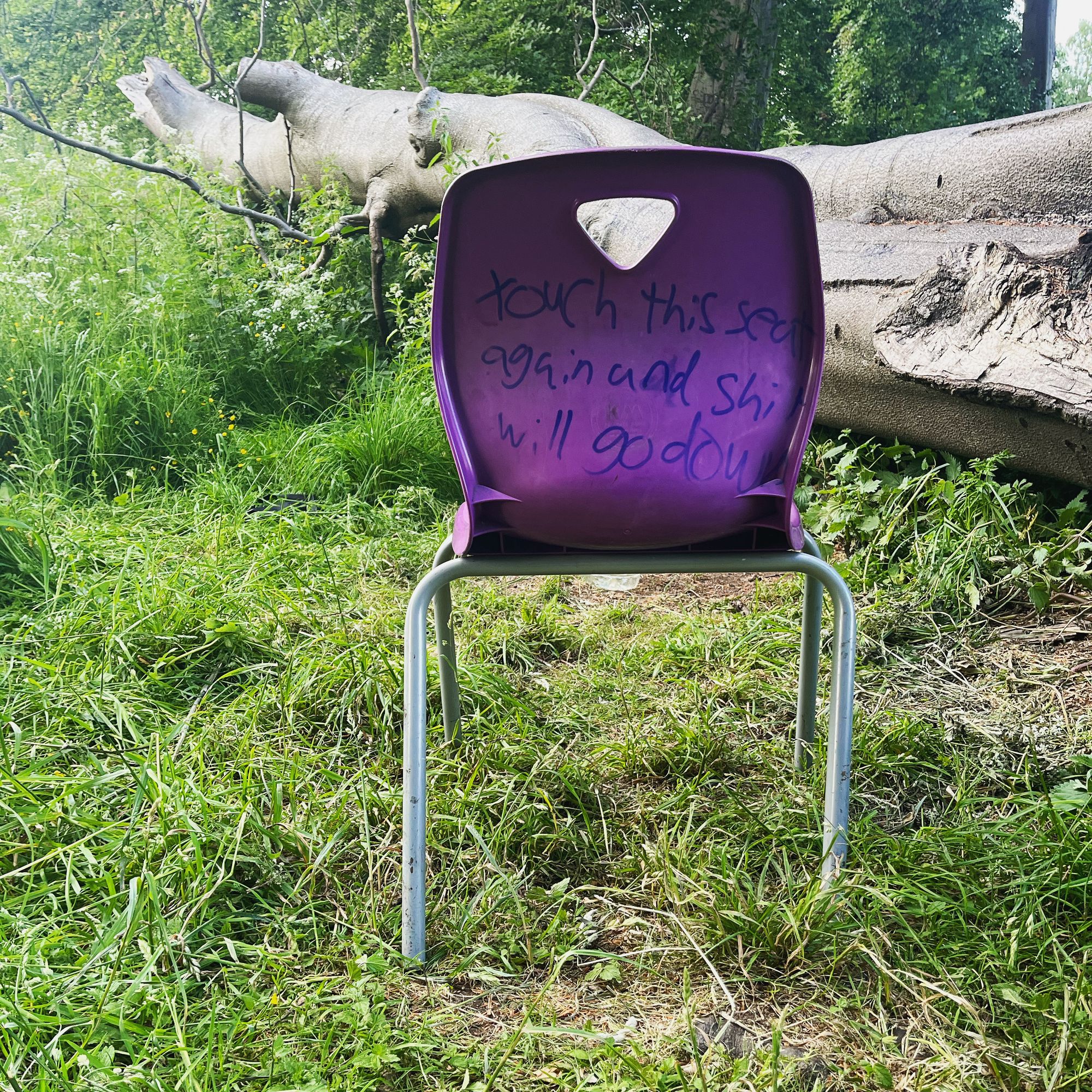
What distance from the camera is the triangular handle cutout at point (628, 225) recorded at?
3.06m

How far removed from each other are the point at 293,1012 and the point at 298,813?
0.44m

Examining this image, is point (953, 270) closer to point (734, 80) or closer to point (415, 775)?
point (415, 775)

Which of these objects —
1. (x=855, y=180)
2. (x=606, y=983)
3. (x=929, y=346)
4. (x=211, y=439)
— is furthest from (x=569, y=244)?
(x=211, y=439)

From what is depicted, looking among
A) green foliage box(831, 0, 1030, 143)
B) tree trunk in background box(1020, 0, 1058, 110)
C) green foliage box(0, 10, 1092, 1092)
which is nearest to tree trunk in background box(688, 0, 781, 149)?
green foliage box(0, 10, 1092, 1092)

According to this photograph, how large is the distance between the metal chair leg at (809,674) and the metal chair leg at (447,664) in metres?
0.64

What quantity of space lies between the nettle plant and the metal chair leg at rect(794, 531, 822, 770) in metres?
0.82

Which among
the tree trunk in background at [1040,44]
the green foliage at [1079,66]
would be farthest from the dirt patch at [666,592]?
the green foliage at [1079,66]

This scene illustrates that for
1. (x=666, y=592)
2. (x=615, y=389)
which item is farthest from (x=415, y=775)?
(x=666, y=592)

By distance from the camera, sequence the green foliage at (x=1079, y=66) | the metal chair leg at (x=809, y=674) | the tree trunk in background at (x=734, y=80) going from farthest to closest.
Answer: the green foliage at (x=1079, y=66) < the tree trunk in background at (x=734, y=80) < the metal chair leg at (x=809, y=674)

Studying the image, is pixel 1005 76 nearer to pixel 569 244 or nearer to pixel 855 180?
pixel 855 180

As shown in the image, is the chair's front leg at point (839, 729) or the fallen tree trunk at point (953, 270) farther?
the fallen tree trunk at point (953, 270)

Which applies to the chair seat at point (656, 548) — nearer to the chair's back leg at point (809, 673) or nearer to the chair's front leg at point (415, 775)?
the chair's front leg at point (415, 775)

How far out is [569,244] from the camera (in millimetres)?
1354

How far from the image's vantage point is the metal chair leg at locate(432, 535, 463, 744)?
70.1 inches
